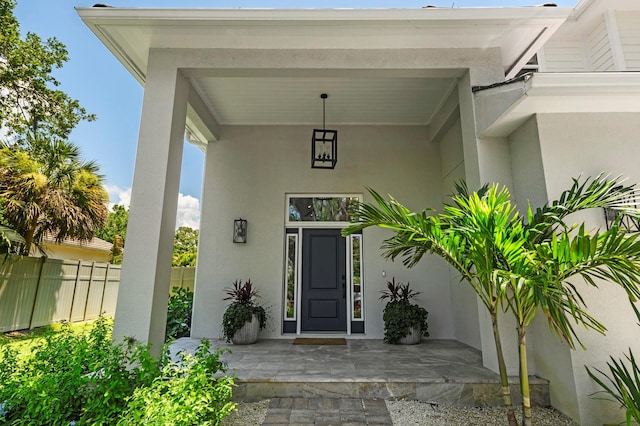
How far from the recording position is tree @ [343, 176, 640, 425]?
1.99m

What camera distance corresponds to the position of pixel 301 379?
3203 millimetres

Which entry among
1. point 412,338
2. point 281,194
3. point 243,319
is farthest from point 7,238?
point 412,338

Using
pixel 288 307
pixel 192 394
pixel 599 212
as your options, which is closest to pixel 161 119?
pixel 192 394

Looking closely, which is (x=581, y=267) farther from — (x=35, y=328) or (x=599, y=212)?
(x=35, y=328)

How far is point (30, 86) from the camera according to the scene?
8.77 meters

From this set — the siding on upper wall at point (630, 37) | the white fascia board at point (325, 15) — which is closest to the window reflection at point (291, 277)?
the white fascia board at point (325, 15)

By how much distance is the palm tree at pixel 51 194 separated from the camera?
20.7ft

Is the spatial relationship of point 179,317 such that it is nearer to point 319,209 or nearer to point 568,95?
point 319,209

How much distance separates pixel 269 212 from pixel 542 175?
168 inches

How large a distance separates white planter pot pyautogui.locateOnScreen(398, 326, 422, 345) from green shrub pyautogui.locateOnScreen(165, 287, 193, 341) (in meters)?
3.78

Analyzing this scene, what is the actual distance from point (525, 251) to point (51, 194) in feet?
27.3

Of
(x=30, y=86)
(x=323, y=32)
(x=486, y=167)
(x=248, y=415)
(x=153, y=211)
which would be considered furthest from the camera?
(x=30, y=86)

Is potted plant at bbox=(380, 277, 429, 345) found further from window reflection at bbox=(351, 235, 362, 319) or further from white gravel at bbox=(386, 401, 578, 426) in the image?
white gravel at bbox=(386, 401, 578, 426)

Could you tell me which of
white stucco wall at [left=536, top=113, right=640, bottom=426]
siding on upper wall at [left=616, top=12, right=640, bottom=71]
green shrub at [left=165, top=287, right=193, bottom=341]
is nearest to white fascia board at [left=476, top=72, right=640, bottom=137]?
white stucco wall at [left=536, top=113, right=640, bottom=426]
